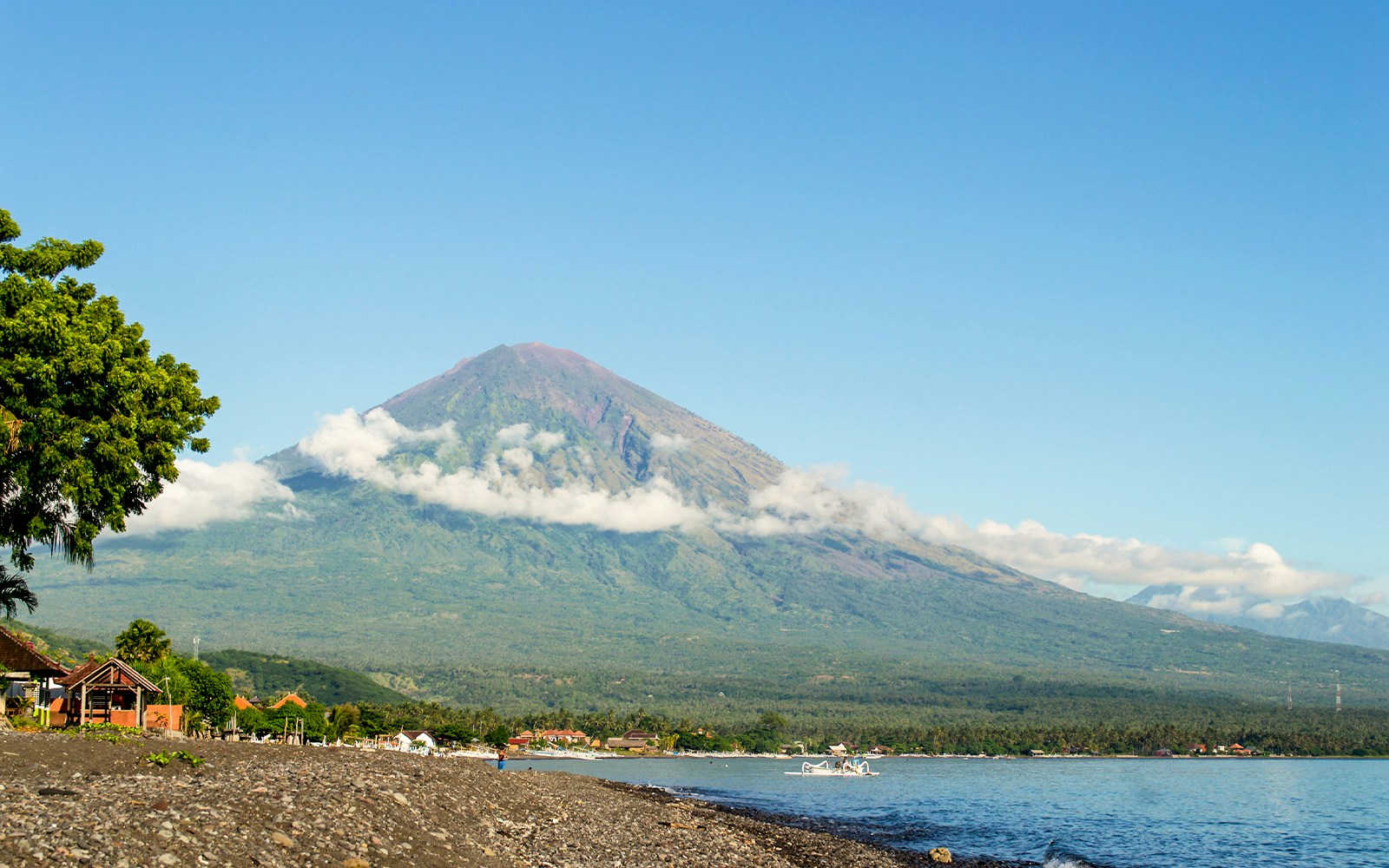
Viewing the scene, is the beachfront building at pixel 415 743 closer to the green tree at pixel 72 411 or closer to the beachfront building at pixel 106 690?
the beachfront building at pixel 106 690

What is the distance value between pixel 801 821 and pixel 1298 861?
71.8 feet

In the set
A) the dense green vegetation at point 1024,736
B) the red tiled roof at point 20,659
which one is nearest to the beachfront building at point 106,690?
the red tiled roof at point 20,659

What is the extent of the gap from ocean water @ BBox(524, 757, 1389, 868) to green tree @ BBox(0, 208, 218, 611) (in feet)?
111

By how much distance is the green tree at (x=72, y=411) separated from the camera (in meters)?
26.7

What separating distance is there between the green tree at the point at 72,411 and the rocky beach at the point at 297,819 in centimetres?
576

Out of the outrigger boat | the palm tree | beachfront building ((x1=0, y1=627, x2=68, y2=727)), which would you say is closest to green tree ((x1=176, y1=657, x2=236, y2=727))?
beachfront building ((x1=0, y1=627, x2=68, y2=727))

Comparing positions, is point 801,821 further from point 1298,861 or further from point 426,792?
point 426,792

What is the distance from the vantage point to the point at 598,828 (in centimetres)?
3572

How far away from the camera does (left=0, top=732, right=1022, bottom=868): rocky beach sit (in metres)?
16.9

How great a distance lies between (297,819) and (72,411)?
43.2 ft

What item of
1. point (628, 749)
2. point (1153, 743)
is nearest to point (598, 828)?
point (628, 749)

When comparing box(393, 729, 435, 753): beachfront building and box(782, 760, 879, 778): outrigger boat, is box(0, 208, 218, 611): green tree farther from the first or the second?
box(782, 760, 879, 778): outrigger boat

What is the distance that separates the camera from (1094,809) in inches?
2889

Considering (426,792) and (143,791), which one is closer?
(143,791)
